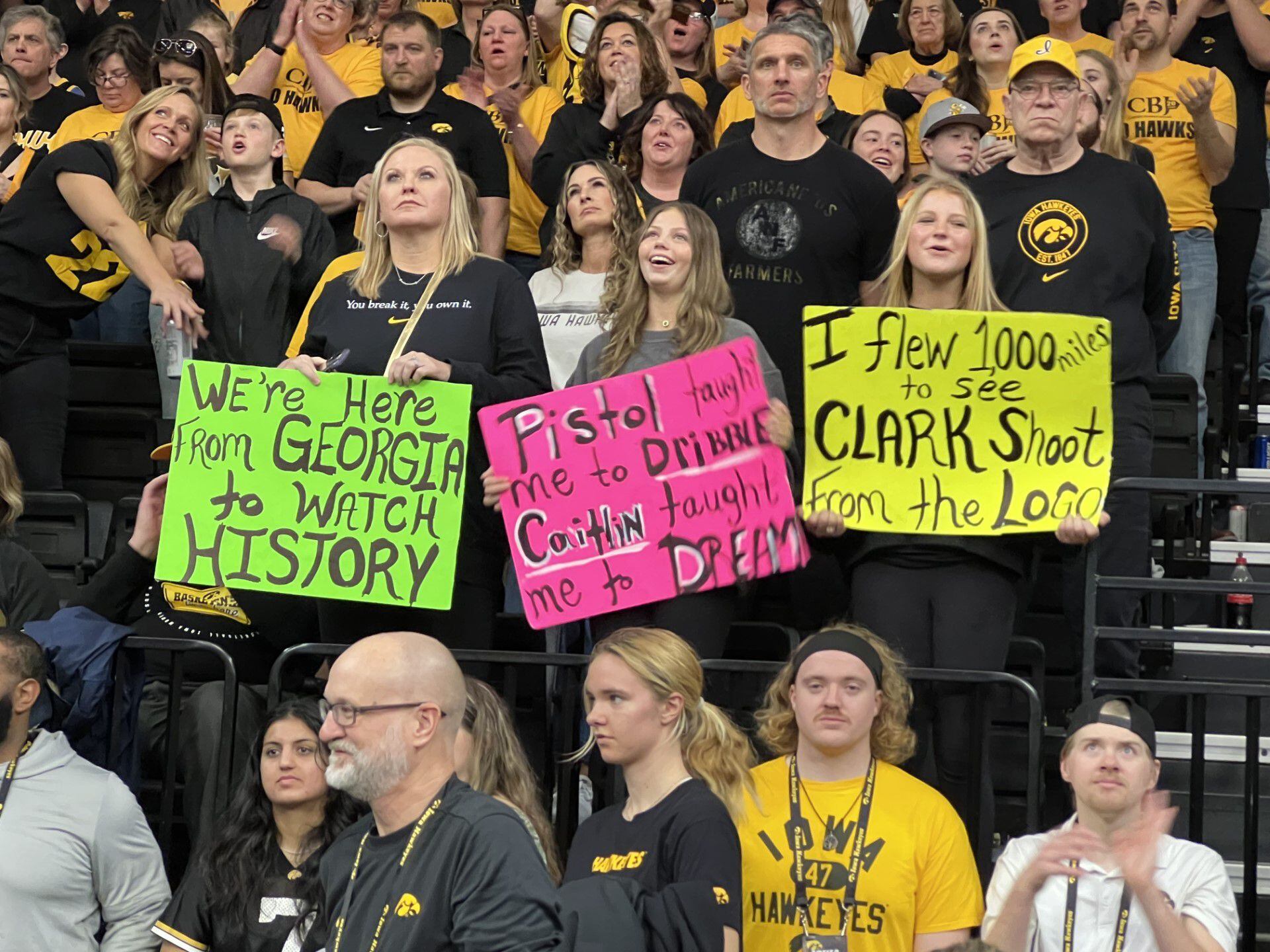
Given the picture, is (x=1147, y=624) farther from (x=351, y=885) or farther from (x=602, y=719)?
(x=351, y=885)

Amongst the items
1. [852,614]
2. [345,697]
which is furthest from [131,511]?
[345,697]

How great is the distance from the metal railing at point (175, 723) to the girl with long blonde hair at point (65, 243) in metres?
2.20

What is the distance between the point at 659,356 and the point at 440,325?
705mm

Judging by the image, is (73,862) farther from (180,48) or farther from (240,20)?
(240,20)

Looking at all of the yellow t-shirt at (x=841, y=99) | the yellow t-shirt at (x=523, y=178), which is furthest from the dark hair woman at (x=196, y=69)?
the yellow t-shirt at (x=841, y=99)

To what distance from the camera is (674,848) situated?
17.5 feet

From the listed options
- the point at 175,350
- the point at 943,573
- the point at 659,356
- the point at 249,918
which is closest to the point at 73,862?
the point at 249,918

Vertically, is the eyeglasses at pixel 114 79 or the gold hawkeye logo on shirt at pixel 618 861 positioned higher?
the eyeglasses at pixel 114 79

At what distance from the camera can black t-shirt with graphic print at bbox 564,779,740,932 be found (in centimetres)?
525

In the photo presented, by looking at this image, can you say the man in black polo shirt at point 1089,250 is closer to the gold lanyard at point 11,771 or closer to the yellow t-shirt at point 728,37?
the gold lanyard at point 11,771

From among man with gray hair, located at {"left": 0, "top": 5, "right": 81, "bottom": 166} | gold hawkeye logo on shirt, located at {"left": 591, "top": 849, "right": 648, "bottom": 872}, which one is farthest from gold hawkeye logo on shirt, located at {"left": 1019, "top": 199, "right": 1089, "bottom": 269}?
man with gray hair, located at {"left": 0, "top": 5, "right": 81, "bottom": 166}

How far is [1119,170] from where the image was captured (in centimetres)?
741

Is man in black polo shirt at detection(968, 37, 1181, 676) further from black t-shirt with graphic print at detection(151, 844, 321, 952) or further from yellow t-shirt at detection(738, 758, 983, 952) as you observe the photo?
black t-shirt with graphic print at detection(151, 844, 321, 952)

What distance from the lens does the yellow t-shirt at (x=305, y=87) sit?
34.8 ft
